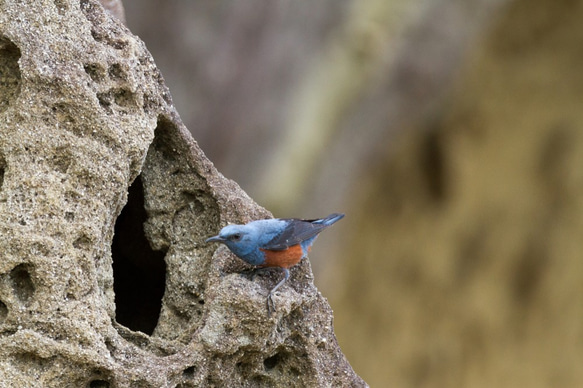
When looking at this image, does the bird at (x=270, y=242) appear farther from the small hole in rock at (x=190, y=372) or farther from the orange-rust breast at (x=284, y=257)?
the small hole in rock at (x=190, y=372)

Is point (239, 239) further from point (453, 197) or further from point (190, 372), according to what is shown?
point (453, 197)

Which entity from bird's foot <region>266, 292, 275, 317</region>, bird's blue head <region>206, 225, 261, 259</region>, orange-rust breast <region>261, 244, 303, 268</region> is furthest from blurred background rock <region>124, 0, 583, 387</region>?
bird's foot <region>266, 292, 275, 317</region>

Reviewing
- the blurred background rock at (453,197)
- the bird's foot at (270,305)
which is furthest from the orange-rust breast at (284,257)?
the blurred background rock at (453,197)

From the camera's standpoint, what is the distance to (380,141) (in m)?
7.00

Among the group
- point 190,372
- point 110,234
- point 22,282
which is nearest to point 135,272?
point 110,234

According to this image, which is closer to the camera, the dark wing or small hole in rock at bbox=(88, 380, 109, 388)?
small hole in rock at bbox=(88, 380, 109, 388)

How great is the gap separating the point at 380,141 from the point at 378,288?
6.28 feet

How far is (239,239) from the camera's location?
9.12 ft

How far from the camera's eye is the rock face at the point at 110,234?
2445 mm

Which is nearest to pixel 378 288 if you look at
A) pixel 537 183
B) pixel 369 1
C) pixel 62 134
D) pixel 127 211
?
pixel 537 183

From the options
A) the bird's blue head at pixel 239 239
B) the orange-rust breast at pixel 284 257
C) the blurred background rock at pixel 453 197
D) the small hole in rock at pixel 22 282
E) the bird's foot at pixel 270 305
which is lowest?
the small hole in rock at pixel 22 282

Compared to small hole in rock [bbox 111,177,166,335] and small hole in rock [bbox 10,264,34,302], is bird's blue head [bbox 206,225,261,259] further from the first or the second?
small hole in rock [bbox 10,264,34,302]

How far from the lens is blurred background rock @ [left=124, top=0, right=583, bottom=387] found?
6582 mm

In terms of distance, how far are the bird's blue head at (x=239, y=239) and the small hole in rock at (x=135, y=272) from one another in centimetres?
35
